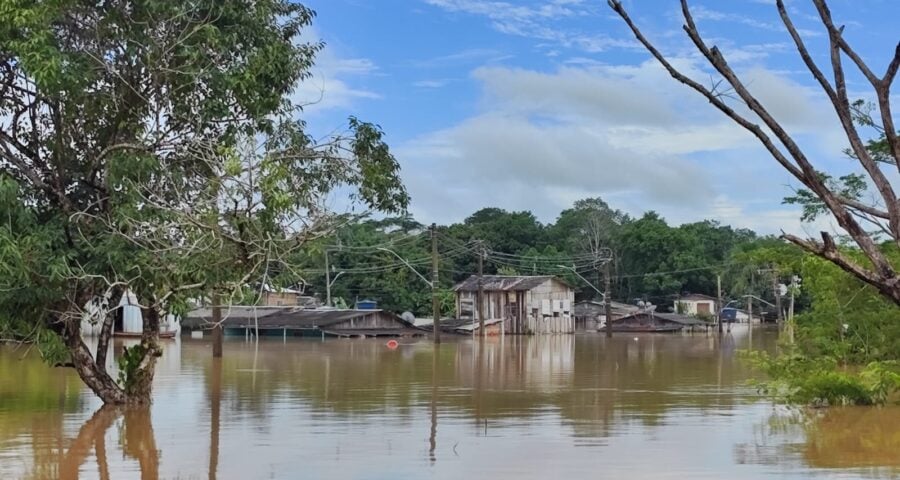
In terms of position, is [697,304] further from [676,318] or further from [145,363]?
[145,363]

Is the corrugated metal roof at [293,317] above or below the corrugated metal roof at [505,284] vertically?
below

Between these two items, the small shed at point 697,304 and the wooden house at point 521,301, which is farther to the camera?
the small shed at point 697,304

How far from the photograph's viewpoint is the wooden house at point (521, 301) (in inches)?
2500

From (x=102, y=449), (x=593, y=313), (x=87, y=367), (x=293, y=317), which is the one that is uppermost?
(x=593, y=313)

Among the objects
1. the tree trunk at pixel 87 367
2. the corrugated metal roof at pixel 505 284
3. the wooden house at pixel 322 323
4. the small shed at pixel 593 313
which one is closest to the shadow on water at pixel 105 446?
the tree trunk at pixel 87 367

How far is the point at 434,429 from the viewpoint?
645 inches

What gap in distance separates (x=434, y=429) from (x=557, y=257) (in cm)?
6023

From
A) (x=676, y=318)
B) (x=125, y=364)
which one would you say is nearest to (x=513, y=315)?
(x=676, y=318)

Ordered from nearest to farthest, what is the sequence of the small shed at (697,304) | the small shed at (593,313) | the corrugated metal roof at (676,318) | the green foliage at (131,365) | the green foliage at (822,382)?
1. the green foliage at (131,365)
2. the green foliage at (822,382)
3. the corrugated metal roof at (676,318)
4. the small shed at (593,313)
5. the small shed at (697,304)

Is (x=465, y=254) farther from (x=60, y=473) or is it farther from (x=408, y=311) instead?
(x=60, y=473)

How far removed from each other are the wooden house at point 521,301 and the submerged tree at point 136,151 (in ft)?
154

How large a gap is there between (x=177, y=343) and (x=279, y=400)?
2907 centimetres

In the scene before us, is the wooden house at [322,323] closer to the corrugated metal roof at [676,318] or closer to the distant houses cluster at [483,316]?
the distant houses cluster at [483,316]

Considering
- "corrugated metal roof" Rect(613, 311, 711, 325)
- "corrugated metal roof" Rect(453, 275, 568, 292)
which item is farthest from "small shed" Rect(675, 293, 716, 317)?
"corrugated metal roof" Rect(453, 275, 568, 292)
